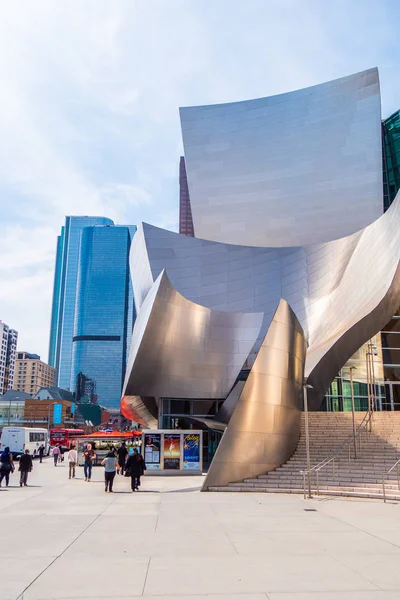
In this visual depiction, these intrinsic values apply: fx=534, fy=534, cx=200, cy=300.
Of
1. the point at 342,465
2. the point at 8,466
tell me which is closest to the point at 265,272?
the point at 342,465

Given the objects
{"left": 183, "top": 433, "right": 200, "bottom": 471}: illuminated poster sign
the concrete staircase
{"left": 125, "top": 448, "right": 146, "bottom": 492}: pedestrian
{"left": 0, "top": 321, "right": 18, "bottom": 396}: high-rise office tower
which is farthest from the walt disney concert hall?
{"left": 0, "top": 321, "right": 18, "bottom": 396}: high-rise office tower

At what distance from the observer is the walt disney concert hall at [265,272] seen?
17219 mm

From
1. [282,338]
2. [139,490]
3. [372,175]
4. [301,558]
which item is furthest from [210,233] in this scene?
[301,558]

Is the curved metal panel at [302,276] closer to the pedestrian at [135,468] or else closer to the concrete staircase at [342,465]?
the concrete staircase at [342,465]

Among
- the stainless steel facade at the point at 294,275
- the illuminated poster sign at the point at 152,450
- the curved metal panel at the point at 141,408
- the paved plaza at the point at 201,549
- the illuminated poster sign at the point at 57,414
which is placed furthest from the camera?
the illuminated poster sign at the point at 57,414

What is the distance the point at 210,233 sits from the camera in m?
41.1

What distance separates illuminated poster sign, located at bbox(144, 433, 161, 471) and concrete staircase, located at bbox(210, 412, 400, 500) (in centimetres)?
564

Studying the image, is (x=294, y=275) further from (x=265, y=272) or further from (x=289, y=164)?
(x=289, y=164)

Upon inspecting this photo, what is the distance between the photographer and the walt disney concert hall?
17219mm

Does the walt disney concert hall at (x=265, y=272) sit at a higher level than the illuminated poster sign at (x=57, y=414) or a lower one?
higher

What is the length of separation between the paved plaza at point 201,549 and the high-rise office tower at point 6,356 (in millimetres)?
148467

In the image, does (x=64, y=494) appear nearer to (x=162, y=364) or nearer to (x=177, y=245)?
(x=162, y=364)

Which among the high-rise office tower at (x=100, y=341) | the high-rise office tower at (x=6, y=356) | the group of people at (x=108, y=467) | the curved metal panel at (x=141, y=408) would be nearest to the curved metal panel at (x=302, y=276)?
the curved metal panel at (x=141, y=408)

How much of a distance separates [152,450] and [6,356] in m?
156
